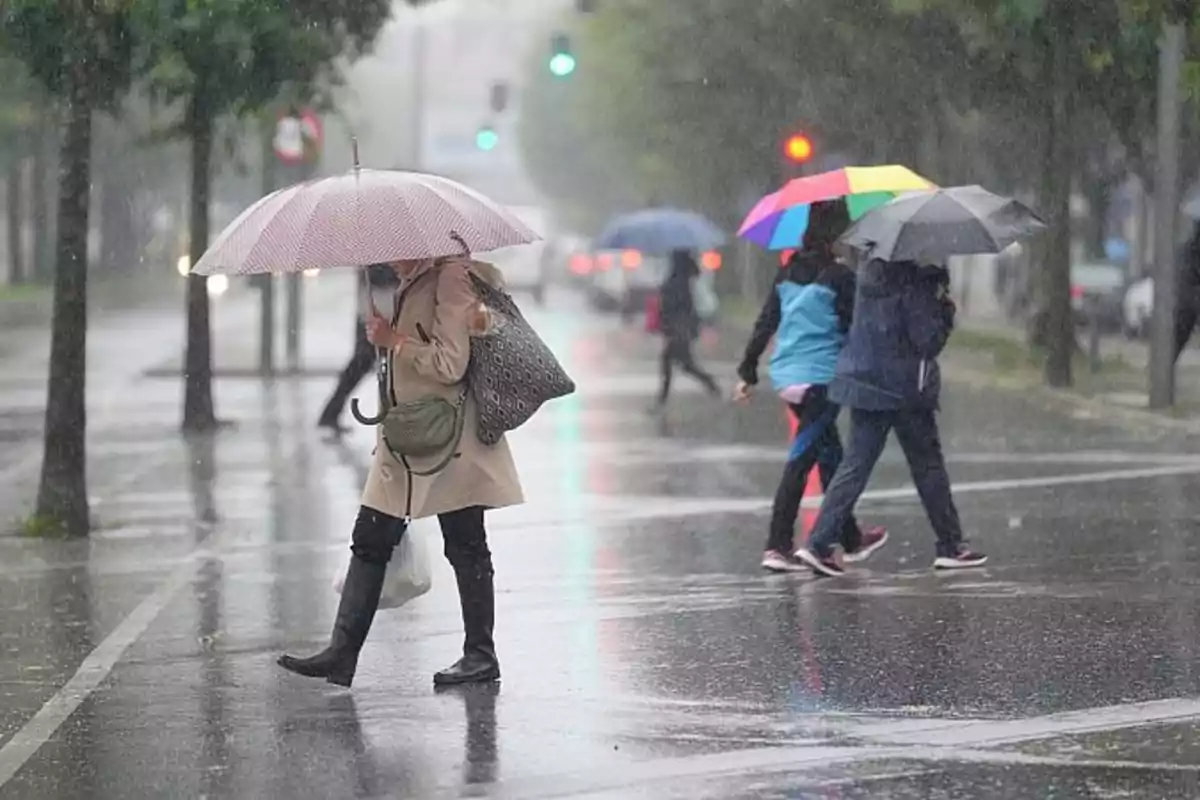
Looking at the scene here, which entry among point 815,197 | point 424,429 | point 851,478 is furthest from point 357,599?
point 815,197

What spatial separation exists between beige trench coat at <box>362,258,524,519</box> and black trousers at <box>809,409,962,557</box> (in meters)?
2.92

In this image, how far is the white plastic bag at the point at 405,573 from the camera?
29.4 ft

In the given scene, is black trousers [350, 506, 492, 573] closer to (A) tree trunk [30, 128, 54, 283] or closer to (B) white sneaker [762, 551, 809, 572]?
(B) white sneaker [762, 551, 809, 572]

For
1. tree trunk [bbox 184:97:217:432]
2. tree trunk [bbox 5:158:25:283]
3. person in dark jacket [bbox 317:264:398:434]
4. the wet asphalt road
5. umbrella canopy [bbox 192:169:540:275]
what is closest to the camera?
the wet asphalt road

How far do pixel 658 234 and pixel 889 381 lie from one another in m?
12.0

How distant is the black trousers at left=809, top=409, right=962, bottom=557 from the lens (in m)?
11.1

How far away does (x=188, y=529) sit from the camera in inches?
552

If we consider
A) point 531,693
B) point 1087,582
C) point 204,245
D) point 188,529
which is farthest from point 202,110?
point 531,693

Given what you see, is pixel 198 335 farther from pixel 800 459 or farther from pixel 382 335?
pixel 382 335

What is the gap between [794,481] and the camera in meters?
11.5

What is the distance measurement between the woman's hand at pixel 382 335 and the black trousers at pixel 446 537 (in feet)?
2.05

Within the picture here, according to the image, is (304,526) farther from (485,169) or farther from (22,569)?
(485,169)

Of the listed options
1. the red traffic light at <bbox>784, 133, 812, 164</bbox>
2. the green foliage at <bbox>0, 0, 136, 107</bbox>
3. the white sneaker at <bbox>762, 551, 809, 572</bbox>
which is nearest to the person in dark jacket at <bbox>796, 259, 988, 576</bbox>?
the white sneaker at <bbox>762, 551, 809, 572</bbox>

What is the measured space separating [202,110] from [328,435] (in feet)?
10.1
